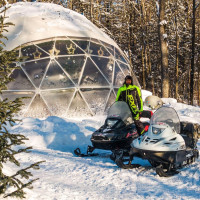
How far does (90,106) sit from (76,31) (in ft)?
10.4

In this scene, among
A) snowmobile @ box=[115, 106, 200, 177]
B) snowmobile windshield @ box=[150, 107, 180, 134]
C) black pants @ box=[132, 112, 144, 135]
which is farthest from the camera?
black pants @ box=[132, 112, 144, 135]

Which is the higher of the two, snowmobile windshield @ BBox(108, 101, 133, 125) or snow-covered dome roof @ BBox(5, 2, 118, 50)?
snow-covered dome roof @ BBox(5, 2, 118, 50)

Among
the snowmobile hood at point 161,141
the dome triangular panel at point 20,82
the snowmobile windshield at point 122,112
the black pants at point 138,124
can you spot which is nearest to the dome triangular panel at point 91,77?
the dome triangular panel at point 20,82

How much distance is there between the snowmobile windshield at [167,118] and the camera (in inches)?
184

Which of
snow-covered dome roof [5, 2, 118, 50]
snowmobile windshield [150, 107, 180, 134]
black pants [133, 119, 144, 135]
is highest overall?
snow-covered dome roof [5, 2, 118, 50]

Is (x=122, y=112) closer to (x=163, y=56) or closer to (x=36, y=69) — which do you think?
(x=36, y=69)

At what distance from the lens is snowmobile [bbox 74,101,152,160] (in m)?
5.68

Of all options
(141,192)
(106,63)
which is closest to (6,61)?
(141,192)

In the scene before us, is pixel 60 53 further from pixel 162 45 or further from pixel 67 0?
pixel 67 0

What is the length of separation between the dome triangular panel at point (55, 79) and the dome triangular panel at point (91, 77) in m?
0.57

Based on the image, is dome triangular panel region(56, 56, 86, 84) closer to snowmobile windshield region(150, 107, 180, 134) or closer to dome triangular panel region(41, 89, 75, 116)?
dome triangular panel region(41, 89, 75, 116)

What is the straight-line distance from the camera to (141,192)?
11.9 ft

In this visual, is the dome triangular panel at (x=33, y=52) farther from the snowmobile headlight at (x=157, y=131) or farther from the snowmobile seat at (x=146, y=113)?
the snowmobile headlight at (x=157, y=131)

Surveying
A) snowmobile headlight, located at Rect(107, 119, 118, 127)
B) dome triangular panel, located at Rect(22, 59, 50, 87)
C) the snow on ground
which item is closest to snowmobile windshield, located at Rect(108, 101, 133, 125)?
snowmobile headlight, located at Rect(107, 119, 118, 127)
